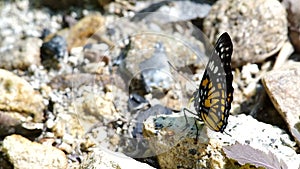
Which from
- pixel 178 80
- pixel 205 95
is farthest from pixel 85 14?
pixel 205 95

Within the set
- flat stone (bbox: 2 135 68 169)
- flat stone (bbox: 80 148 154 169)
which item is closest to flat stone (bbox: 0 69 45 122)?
flat stone (bbox: 2 135 68 169)

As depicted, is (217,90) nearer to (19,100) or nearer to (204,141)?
(204,141)

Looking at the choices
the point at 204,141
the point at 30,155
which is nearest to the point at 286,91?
the point at 204,141

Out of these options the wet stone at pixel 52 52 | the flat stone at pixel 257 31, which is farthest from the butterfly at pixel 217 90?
the wet stone at pixel 52 52

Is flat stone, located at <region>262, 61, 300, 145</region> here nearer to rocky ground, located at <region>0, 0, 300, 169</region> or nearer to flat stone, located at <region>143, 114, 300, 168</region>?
rocky ground, located at <region>0, 0, 300, 169</region>

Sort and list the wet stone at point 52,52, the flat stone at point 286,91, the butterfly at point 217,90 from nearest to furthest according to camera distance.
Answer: the butterfly at point 217,90 → the flat stone at point 286,91 → the wet stone at point 52,52

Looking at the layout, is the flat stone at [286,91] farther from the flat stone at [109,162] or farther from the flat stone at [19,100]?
the flat stone at [19,100]
